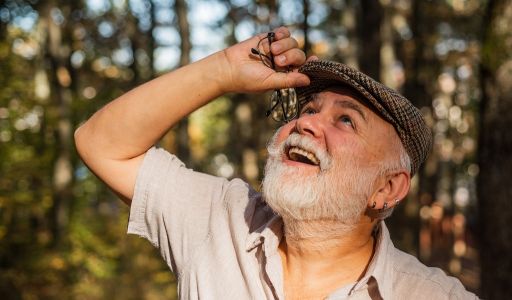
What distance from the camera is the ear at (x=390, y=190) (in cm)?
272

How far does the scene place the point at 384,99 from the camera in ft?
8.35

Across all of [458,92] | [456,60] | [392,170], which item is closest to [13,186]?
[392,170]

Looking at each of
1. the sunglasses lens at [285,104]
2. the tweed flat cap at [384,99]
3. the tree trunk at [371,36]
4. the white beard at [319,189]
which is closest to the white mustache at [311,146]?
the white beard at [319,189]

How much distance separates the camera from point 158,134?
2.66 m

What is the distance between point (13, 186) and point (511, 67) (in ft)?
A: 21.2

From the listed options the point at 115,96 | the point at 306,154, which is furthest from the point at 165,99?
the point at 115,96

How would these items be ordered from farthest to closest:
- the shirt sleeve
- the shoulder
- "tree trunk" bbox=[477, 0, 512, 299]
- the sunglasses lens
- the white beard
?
"tree trunk" bbox=[477, 0, 512, 299]
the sunglasses lens
the shirt sleeve
the white beard
the shoulder

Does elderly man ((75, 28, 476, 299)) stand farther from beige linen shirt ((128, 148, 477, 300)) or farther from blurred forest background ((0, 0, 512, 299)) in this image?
blurred forest background ((0, 0, 512, 299))

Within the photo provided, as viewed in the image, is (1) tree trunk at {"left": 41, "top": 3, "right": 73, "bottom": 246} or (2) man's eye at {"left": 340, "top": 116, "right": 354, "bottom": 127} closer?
(2) man's eye at {"left": 340, "top": 116, "right": 354, "bottom": 127}

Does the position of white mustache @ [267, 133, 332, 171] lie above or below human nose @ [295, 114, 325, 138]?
below

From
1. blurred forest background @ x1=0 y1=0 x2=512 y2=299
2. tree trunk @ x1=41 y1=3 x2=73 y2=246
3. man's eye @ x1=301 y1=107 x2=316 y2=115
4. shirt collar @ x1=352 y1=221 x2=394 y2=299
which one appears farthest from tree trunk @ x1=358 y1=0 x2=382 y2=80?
shirt collar @ x1=352 y1=221 x2=394 y2=299

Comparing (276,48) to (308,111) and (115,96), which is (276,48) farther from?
(115,96)

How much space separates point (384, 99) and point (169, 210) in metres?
1.00

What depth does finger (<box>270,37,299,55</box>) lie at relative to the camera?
2574 millimetres
